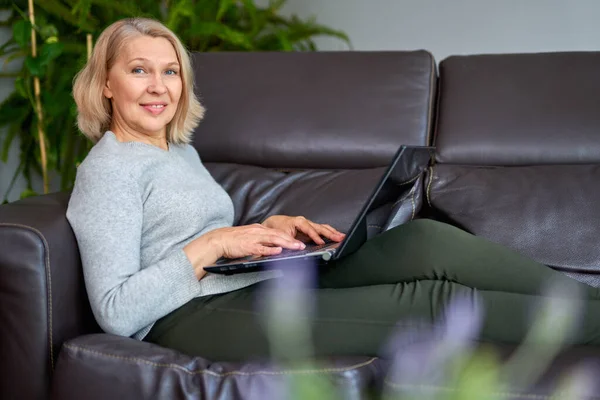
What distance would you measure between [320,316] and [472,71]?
1.01 metres

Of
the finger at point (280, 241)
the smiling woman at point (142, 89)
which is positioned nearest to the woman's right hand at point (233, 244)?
the finger at point (280, 241)

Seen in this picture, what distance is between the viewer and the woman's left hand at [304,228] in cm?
150

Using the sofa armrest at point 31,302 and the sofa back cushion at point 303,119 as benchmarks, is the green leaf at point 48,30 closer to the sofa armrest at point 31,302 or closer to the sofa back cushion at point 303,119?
the sofa back cushion at point 303,119

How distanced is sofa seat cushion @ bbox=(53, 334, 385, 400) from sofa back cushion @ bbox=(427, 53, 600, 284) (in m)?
0.67

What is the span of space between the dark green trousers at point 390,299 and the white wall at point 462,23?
1466 mm

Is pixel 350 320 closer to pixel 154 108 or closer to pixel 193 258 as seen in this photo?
pixel 193 258

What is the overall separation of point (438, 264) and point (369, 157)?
1.99 ft

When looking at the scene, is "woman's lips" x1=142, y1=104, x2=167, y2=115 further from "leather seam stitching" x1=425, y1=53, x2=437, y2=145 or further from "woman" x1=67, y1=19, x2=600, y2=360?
"leather seam stitching" x1=425, y1=53, x2=437, y2=145

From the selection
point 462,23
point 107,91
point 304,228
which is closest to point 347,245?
point 304,228

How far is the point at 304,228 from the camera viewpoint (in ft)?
5.06

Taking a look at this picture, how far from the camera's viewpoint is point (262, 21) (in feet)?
9.13

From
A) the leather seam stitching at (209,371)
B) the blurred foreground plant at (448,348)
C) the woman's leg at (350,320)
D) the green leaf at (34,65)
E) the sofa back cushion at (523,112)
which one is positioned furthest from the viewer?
the green leaf at (34,65)

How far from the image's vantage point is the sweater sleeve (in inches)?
48.4

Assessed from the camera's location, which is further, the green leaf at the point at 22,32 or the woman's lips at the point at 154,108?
the green leaf at the point at 22,32
